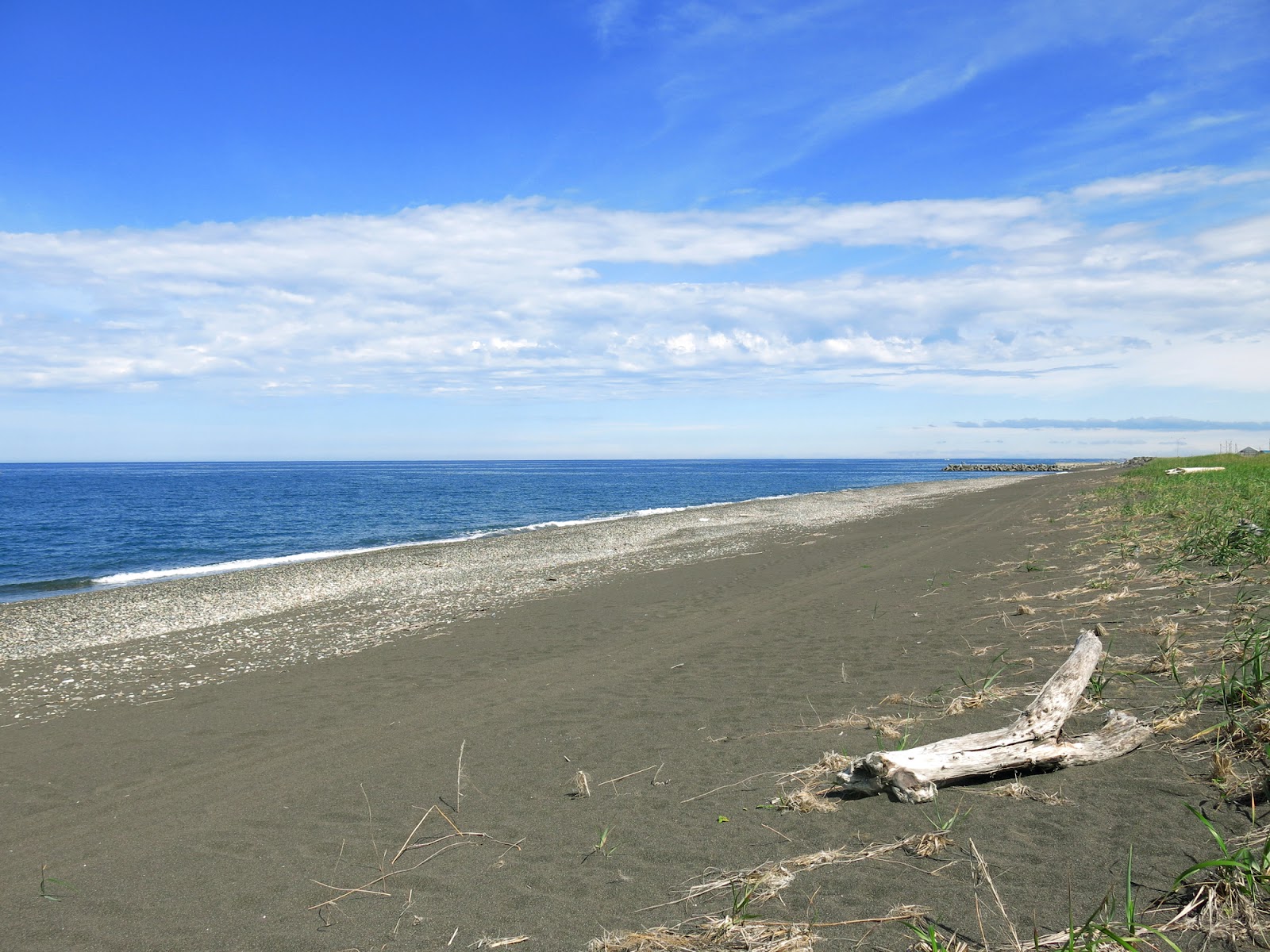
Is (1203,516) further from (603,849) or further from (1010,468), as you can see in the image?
(1010,468)

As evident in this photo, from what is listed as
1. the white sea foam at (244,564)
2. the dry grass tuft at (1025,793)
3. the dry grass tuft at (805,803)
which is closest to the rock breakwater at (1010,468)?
the white sea foam at (244,564)

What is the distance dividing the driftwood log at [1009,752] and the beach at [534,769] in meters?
0.13

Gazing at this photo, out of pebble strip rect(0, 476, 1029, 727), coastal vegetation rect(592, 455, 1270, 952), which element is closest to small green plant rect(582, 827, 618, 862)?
coastal vegetation rect(592, 455, 1270, 952)

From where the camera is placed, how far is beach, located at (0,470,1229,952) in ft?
14.6

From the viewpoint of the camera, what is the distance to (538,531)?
Result: 116ft

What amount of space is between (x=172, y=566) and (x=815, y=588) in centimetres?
2575

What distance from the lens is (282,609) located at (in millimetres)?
16938

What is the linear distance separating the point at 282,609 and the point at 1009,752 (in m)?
16.1

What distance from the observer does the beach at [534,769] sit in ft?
14.6

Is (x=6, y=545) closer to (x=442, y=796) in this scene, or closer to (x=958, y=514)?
(x=442, y=796)

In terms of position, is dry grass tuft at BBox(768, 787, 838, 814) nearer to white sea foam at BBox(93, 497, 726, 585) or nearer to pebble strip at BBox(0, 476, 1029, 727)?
pebble strip at BBox(0, 476, 1029, 727)

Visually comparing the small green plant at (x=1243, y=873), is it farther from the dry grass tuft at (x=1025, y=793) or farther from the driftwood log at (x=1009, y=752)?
the driftwood log at (x=1009, y=752)

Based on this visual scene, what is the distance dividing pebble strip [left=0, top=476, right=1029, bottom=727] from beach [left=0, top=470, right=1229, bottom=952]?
0.46 ft

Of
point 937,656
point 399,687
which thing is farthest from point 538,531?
point 937,656
